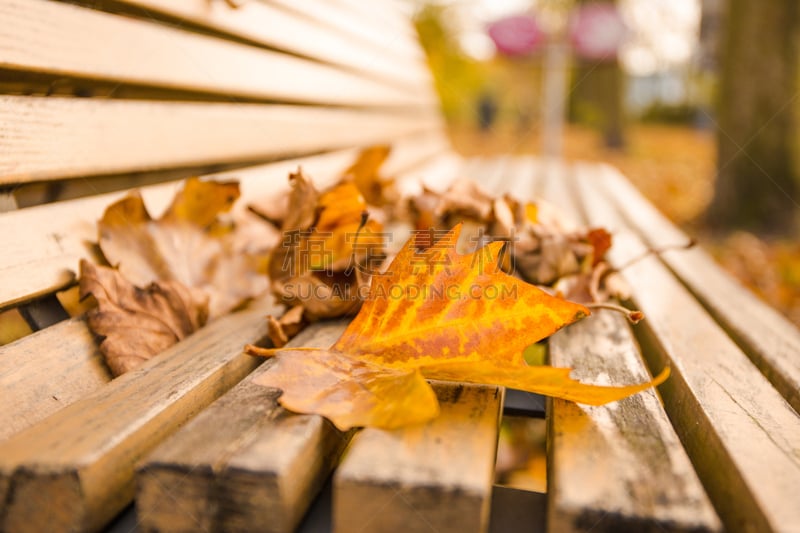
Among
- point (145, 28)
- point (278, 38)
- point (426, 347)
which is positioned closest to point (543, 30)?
point (278, 38)

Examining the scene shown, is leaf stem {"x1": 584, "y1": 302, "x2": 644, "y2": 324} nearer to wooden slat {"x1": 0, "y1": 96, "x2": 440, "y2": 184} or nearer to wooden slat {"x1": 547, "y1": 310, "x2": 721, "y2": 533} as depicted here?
wooden slat {"x1": 547, "y1": 310, "x2": 721, "y2": 533}

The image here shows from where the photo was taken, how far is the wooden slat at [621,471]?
543 millimetres

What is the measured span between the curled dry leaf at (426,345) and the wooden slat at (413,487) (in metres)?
0.05

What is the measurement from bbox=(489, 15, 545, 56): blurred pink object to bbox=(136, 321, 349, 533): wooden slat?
610 centimetres

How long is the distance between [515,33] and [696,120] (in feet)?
44.9

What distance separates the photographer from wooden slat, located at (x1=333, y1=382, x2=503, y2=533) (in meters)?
0.56

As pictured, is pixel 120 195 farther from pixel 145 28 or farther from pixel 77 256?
pixel 145 28

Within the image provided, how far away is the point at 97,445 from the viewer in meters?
0.62

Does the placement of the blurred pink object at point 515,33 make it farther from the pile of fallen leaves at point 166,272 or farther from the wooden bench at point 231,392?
the pile of fallen leaves at point 166,272

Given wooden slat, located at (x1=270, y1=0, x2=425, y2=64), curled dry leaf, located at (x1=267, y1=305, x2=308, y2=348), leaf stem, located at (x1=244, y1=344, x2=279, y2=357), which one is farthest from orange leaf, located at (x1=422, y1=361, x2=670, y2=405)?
wooden slat, located at (x1=270, y1=0, x2=425, y2=64)

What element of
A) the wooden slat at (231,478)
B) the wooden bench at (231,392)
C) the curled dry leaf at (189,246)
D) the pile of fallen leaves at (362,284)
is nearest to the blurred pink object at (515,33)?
the wooden bench at (231,392)

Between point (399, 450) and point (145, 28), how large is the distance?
105 cm

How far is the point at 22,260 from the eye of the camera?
0.90 metres

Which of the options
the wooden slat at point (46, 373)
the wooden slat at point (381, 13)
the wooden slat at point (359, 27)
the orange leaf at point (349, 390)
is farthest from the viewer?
the wooden slat at point (381, 13)
